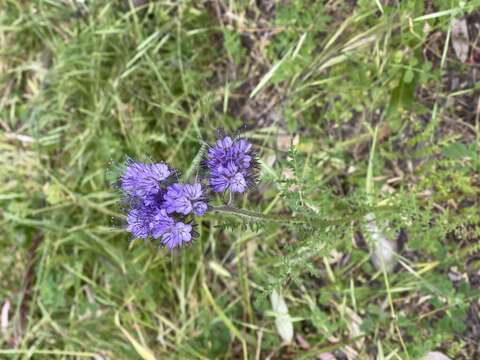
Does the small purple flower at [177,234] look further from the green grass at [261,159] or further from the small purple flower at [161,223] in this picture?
the green grass at [261,159]

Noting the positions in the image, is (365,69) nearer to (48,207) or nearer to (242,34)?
(242,34)

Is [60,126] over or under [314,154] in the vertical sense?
over

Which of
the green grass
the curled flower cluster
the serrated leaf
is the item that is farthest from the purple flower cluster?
the serrated leaf

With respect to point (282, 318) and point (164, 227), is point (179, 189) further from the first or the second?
point (282, 318)

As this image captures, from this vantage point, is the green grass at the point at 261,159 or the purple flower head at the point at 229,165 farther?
the green grass at the point at 261,159

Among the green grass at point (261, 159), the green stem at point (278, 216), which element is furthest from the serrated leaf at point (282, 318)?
the green stem at point (278, 216)

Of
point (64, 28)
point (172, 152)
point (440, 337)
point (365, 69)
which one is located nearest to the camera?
point (440, 337)

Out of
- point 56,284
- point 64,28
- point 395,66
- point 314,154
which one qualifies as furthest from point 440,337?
point 64,28

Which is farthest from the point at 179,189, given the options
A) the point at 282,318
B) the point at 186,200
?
the point at 282,318

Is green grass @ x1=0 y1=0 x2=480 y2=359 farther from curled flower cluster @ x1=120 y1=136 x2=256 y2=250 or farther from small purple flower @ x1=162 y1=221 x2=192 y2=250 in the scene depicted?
small purple flower @ x1=162 y1=221 x2=192 y2=250
